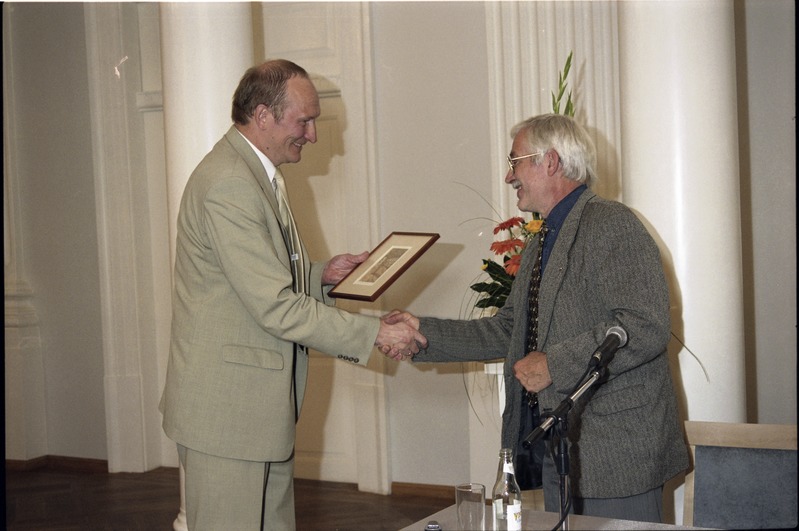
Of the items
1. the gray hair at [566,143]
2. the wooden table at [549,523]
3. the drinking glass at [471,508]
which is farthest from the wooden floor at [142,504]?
the drinking glass at [471,508]

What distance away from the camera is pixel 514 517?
1896 millimetres

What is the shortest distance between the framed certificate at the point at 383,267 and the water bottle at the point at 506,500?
992mm

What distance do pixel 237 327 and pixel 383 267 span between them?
57 cm

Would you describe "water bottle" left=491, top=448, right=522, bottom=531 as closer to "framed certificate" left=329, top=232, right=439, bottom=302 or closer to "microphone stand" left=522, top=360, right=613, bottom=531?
"microphone stand" left=522, top=360, right=613, bottom=531

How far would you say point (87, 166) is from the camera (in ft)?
19.8

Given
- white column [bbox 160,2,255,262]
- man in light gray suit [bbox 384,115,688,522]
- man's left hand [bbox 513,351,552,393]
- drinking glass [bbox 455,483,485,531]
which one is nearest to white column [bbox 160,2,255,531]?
white column [bbox 160,2,255,262]

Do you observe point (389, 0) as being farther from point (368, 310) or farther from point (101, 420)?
point (101, 420)

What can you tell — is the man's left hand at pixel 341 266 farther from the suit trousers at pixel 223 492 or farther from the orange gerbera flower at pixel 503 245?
the suit trousers at pixel 223 492

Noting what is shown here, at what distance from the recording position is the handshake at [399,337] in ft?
9.60

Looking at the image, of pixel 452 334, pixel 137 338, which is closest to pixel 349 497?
pixel 137 338

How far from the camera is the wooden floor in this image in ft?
15.6

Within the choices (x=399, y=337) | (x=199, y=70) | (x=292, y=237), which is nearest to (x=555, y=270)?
(x=399, y=337)

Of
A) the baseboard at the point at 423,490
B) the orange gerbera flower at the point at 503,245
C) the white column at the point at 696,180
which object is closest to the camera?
the white column at the point at 696,180

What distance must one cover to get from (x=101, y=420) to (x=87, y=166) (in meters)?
1.67
